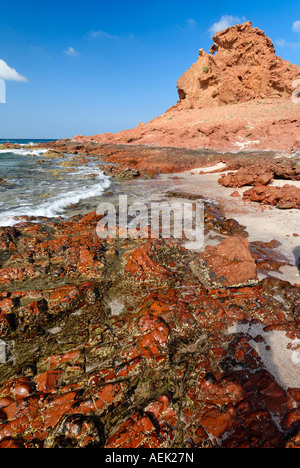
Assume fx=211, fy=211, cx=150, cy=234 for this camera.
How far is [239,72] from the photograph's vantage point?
34812 mm

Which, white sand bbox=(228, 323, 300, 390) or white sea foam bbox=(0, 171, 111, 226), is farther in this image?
white sea foam bbox=(0, 171, 111, 226)

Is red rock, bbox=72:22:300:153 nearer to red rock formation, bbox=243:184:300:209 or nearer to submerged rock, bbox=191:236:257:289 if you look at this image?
red rock formation, bbox=243:184:300:209

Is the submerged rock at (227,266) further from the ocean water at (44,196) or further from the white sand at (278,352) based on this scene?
the ocean water at (44,196)

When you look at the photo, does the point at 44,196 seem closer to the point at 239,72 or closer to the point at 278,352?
the point at 278,352

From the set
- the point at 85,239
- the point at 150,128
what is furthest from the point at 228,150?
the point at 85,239

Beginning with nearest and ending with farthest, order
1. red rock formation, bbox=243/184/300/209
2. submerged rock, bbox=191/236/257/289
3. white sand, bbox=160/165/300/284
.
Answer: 1. submerged rock, bbox=191/236/257/289
2. white sand, bbox=160/165/300/284
3. red rock formation, bbox=243/184/300/209

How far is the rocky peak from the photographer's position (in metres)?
32.3

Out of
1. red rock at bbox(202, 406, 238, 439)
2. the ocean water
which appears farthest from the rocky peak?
red rock at bbox(202, 406, 238, 439)

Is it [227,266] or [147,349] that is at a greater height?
[227,266]

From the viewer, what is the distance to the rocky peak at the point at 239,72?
32312 mm

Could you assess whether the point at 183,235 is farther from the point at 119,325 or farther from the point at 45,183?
the point at 45,183

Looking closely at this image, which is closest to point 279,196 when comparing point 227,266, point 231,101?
point 227,266

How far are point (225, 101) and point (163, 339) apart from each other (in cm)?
4262

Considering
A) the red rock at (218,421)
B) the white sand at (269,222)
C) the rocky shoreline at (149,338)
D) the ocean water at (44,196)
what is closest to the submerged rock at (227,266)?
the rocky shoreline at (149,338)
